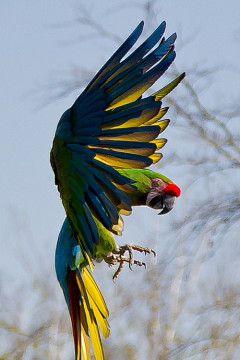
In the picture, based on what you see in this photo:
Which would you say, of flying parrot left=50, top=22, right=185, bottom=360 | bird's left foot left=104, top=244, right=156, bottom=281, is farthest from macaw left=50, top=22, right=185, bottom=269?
bird's left foot left=104, top=244, right=156, bottom=281

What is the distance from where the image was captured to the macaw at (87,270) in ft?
9.17

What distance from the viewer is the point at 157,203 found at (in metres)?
2.97

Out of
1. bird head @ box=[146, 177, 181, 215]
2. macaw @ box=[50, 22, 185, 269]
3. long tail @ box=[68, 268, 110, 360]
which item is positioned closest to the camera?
macaw @ box=[50, 22, 185, 269]

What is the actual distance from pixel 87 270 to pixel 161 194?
0.61m

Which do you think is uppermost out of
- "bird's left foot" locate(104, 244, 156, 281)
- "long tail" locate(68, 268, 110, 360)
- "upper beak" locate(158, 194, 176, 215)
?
"upper beak" locate(158, 194, 176, 215)

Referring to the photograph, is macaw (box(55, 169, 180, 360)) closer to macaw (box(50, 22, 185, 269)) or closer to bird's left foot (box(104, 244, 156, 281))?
bird's left foot (box(104, 244, 156, 281))

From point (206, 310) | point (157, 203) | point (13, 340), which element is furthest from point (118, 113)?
point (13, 340)

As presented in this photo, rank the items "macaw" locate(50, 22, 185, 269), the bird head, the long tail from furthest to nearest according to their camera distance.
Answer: the bird head
the long tail
"macaw" locate(50, 22, 185, 269)

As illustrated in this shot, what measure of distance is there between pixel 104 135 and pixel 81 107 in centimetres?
18

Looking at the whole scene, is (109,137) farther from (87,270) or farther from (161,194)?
(87,270)

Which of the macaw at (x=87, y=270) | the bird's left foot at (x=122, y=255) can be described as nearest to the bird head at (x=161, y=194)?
the macaw at (x=87, y=270)

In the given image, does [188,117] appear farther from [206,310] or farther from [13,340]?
[13,340]

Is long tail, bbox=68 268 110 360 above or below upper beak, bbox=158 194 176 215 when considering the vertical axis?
below

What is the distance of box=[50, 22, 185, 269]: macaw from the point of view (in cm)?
228
